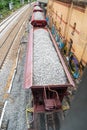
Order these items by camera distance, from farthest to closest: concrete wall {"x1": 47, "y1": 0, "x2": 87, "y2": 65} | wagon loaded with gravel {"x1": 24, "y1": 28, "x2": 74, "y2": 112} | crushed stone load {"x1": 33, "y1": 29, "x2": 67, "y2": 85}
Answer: concrete wall {"x1": 47, "y1": 0, "x2": 87, "y2": 65} → crushed stone load {"x1": 33, "y1": 29, "x2": 67, "y2": 85} → wagon loaded with gravel {"x1": 24, "y1": 28, "x2": 74, "y2": 112}

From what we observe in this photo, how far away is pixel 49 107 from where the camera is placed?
26.3 ft

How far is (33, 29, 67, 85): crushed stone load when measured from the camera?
8.88m

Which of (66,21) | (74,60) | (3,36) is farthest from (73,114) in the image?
(3,36)

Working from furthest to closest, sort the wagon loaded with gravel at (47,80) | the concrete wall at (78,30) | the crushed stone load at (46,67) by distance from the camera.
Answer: the concrete wall at (78,30), the crushed stone load at (46,67), the wagon loaded with gravel at (47,80)

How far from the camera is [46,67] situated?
9.88 metres

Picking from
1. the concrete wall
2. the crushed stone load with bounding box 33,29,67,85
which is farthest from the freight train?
the concrete wall

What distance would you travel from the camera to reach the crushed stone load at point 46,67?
888cm

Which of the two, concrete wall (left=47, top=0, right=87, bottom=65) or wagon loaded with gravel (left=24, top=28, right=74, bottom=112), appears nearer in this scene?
wagon loaded with gravel (left=24, top=28, right=74, bottom=112)

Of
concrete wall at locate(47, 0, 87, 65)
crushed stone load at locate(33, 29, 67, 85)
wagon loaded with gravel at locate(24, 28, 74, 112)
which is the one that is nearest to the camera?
wagon loaded with gravel at locate(24, 28, 74, 112)

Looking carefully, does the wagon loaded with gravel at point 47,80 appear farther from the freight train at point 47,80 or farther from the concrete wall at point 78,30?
the concrete wall at point 78,30

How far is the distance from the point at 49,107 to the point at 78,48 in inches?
243

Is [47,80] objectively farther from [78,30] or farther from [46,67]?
[78,30]

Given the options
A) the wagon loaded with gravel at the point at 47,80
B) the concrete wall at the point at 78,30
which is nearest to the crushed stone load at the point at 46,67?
the wagon loaded with gravel at the point at 47,80

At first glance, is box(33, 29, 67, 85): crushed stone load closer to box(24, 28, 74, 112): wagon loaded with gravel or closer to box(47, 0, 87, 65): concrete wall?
box(24, 28, 74, 112): wagon loaded with gravel
